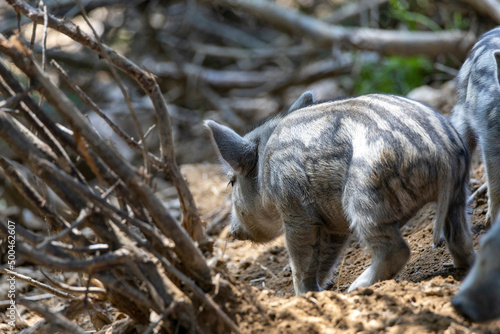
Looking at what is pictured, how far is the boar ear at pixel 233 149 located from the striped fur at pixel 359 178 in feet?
0.04

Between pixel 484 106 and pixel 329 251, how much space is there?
5.40 feet

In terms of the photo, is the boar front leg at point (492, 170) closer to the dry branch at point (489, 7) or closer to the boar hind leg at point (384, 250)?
the boar hind leg at point (384, 250)

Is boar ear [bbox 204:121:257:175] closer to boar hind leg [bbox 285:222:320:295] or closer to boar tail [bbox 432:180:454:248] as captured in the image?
boar hind leg [bbox 285:222:320:295]

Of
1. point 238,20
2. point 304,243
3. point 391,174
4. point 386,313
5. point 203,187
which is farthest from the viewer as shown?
point 238,20

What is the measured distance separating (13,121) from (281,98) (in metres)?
7.96

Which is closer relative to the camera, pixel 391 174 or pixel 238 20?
pixel 391 174

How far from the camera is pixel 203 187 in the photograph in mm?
7406

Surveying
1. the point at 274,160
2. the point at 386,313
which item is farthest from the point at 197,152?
the point at 386,313

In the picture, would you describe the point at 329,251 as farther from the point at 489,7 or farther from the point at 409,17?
the point at 409,17

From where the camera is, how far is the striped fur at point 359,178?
11.7 feet

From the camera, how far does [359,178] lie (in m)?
3.62

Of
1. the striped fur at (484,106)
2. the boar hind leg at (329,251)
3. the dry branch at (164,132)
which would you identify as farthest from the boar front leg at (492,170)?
the dry branch at (164,132)

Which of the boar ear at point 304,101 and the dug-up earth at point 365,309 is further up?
the boar ear at point 304,101

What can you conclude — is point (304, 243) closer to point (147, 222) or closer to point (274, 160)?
point (274, 160)
